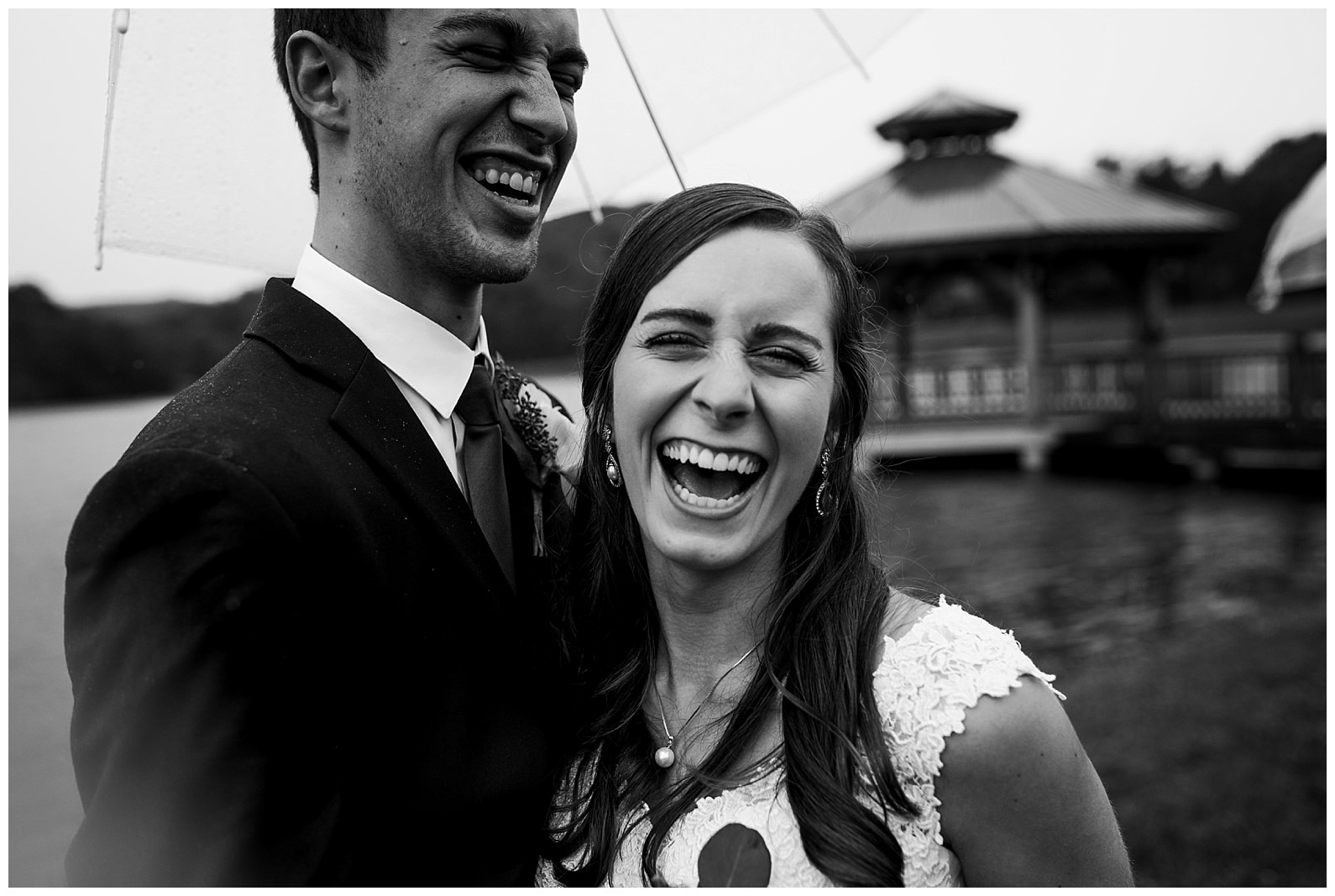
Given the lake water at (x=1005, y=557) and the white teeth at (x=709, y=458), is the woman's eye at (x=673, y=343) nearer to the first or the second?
the white teeth at (x=709, y=458)

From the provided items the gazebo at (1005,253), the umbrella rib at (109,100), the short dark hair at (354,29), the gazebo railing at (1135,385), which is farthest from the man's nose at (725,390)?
the gazebo at (1005,253)

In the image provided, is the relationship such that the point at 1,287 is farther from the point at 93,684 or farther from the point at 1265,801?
the point at 1265,801

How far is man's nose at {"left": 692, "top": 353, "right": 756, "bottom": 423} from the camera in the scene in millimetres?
2010

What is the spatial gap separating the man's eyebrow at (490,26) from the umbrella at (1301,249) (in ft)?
27.9

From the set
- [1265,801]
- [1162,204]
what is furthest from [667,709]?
[1162,204]

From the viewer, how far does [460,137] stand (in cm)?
215

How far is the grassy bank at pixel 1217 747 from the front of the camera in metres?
4.95

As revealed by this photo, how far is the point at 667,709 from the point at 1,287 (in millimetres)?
1479

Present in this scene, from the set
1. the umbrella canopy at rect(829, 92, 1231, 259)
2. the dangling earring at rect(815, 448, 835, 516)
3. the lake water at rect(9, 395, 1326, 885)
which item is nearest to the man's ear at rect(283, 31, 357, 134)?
the lake water at rect(9, 395, 1326, 885)

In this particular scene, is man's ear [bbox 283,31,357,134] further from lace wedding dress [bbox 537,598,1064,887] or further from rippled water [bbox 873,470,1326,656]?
rippled water [bbox 873,470,1326,656]

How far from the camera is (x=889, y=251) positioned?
19.0 metres

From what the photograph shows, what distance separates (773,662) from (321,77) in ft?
4.52

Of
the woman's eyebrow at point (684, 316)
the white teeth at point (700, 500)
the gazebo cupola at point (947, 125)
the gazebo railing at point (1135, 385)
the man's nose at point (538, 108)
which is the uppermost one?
the man's nose at point (538, 108)

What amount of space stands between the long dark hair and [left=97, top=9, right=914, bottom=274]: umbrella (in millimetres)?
292
